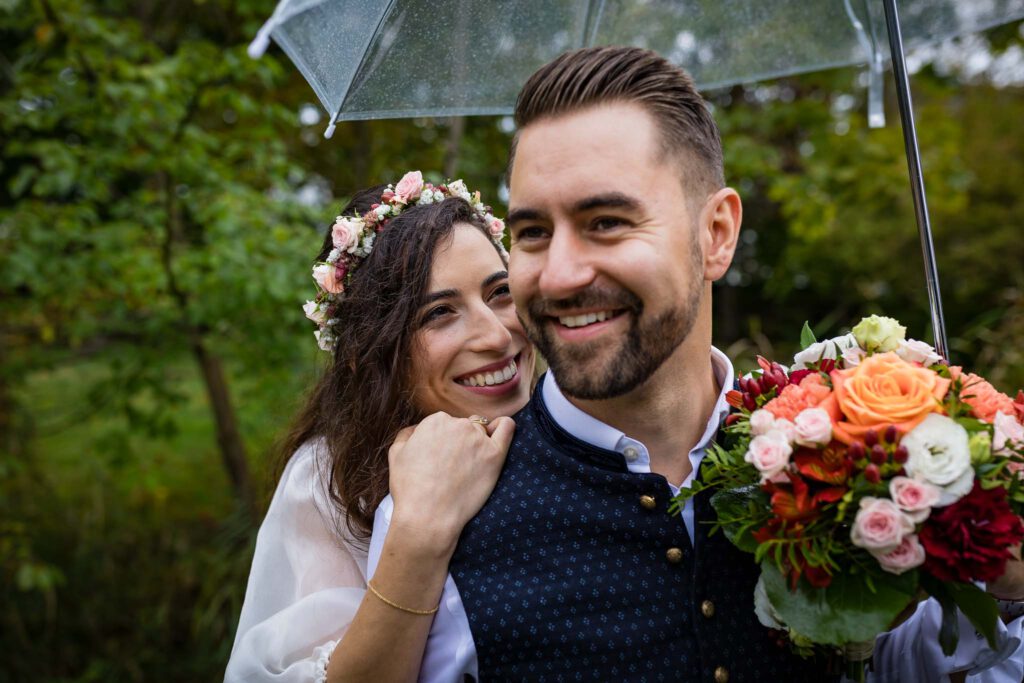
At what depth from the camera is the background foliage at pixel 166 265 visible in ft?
14.0

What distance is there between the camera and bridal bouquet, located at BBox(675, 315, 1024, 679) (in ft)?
4.97

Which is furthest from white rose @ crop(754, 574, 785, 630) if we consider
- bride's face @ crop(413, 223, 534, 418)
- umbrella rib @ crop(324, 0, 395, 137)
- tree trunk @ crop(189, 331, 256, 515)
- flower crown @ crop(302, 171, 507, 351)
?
tree trunk @ crop(189, 331, 256, 515)

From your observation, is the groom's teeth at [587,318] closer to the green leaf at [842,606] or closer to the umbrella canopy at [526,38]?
the green leaf at [842,606]

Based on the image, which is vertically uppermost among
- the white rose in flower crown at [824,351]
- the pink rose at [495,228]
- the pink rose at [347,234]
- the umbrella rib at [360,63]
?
the umbrella rib at [360,63]

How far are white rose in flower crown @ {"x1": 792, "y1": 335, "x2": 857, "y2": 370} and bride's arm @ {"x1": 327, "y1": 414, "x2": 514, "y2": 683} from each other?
754 millimetres

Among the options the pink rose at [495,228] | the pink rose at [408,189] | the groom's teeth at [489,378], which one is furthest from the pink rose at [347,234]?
the groom's teeth at [489,378]

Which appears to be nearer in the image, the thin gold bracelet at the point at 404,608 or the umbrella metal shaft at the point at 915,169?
the thin gold bracelet at the point at 404,608

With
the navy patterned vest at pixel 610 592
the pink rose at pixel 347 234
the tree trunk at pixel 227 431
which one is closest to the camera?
the navy patterned vest at pixel 610 592

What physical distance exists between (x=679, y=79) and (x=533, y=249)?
52cm

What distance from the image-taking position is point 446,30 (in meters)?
2.44

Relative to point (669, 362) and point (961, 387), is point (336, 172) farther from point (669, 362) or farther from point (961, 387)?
point (961, 387)

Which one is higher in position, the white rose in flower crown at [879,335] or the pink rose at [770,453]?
the white rose in flower crown at [879,335]

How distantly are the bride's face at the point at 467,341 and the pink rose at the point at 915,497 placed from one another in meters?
1.23

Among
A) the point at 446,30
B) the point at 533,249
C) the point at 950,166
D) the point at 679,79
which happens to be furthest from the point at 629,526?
the point at 950,166
